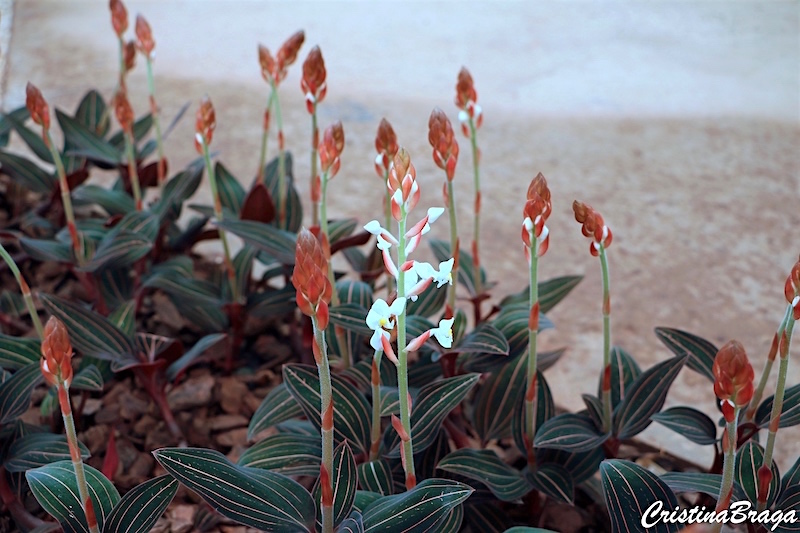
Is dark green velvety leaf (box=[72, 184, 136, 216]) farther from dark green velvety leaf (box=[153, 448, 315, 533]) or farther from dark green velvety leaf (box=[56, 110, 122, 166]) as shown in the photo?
dark green velvety leaf (box=[153, 448, 315, 533])

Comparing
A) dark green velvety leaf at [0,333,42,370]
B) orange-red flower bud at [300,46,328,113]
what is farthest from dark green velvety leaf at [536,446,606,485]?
dark green velvety leaf at [0,333,42,370]

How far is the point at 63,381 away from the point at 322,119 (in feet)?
7.32

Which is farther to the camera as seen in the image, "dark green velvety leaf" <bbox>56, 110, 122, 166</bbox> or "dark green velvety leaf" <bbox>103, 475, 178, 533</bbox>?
"dark green velvety leaf" <bbox>56, 110, 122, 166</bbox>

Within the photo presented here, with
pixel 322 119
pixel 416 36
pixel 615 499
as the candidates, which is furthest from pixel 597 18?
pixel 615 499

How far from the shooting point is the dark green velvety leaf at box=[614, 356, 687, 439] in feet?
4.04

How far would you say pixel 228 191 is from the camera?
6.05 ft

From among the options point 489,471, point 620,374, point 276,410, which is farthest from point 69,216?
point 620,374

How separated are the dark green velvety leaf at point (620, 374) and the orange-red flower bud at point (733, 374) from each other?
0.48m

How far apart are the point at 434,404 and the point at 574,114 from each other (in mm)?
2221

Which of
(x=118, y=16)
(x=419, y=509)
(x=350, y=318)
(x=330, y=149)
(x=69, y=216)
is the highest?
(x=118, y=16)

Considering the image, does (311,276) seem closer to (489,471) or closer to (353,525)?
(353,525)

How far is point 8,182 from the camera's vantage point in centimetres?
227

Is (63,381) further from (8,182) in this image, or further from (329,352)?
(8,182)

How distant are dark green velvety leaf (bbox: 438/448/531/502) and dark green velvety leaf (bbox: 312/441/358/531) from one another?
206 millimetres
